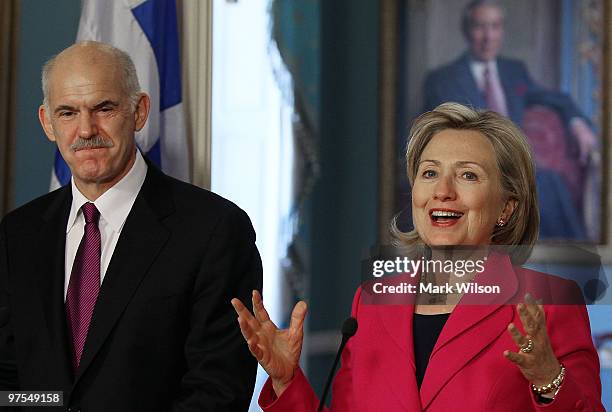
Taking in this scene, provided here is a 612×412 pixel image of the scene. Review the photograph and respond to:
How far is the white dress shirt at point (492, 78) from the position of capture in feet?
14.9

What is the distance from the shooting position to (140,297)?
208cm

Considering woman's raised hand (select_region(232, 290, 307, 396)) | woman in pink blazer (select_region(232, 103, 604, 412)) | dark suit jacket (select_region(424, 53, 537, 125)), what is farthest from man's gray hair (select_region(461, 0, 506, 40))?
woman's raised hand (select_region(232, 290, 307, 396))

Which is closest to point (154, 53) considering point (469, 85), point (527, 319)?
point (527, 319)

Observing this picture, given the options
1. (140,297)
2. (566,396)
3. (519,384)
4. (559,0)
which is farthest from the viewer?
(559,0)

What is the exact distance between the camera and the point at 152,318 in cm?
208

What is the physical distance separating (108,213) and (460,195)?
0.84 metres

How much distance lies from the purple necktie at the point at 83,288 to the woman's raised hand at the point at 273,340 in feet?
1.62

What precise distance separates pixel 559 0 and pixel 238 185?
186 cm

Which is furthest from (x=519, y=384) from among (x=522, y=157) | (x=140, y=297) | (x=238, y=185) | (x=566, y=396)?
(x=238, y=185)

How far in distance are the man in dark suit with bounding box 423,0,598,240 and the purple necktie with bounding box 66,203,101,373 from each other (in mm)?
2610

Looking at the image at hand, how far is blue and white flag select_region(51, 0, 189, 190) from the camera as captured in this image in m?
2.84

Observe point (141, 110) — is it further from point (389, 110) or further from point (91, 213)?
point (389, 110)

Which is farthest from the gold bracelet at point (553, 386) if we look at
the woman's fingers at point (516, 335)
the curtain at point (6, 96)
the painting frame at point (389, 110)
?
the painting frame at point (389, 110)

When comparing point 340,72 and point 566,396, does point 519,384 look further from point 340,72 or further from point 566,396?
point 340,72
